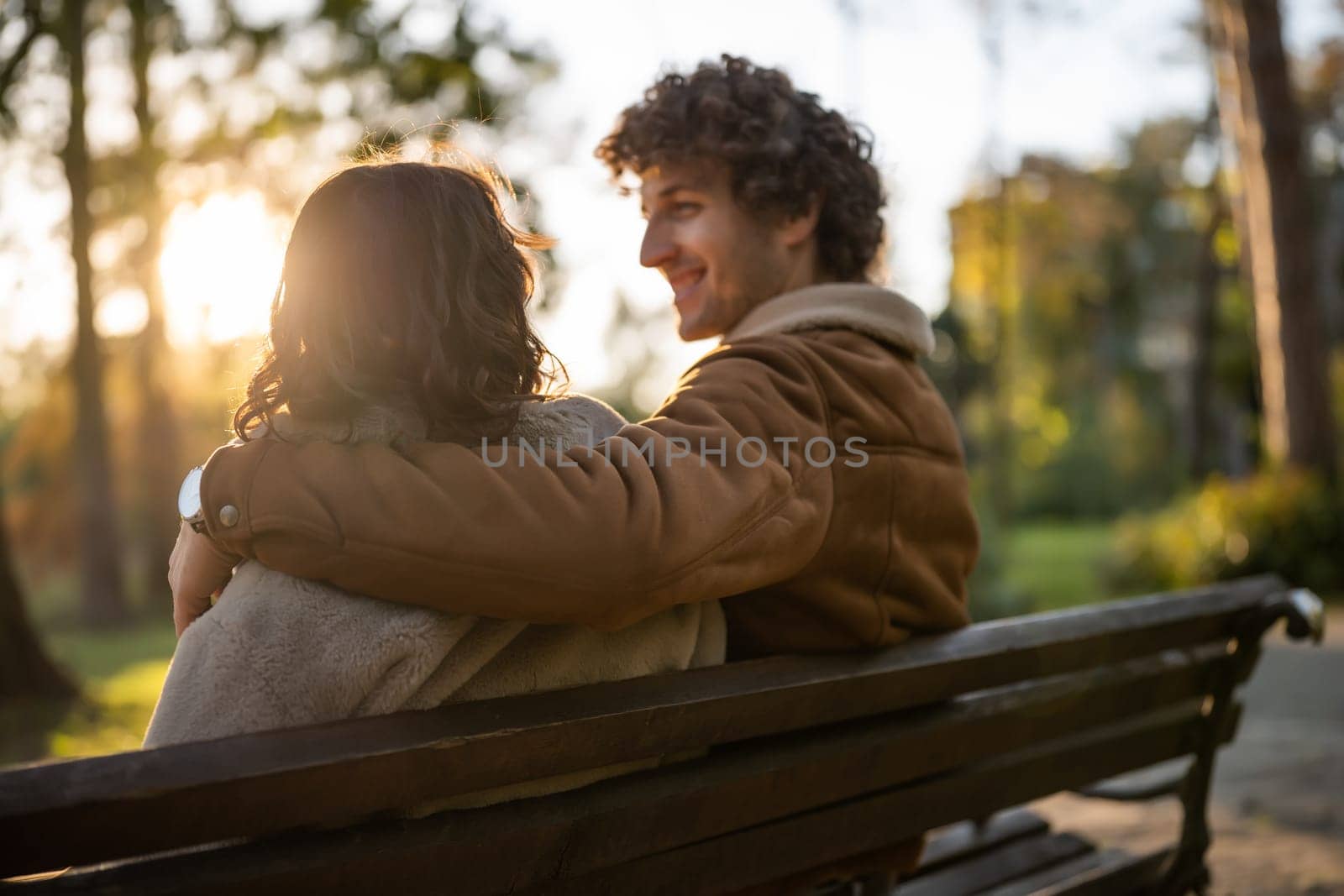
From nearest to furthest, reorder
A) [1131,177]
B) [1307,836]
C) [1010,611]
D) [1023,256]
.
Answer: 1. [1307,836]
2. [1010,611]
3. [1023,256]
4. [1131,177]

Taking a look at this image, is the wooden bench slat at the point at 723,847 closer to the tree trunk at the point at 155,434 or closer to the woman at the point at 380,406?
the woman at the point at 380,406

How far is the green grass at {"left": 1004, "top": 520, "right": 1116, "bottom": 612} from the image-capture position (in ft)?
60.7

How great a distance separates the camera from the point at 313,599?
66.3 inches

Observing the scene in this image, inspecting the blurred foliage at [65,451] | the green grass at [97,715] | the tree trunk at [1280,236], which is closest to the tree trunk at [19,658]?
the green grass at [97,715]

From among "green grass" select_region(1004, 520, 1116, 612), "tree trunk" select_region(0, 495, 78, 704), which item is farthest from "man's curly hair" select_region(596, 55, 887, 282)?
"green grass" select_region(1004, 520, 1116, 612)

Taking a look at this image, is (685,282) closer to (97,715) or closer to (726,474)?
(726,474)

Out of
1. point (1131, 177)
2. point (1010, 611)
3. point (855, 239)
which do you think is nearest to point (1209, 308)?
point (1131, 177)

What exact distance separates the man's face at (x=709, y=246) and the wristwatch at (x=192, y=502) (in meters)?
1.22

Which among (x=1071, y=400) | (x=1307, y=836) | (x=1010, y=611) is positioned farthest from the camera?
(x=1071, y=400)

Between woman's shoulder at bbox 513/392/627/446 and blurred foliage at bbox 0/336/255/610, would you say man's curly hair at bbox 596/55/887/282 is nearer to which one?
woman's shoulder at bbox 513/392/627/446

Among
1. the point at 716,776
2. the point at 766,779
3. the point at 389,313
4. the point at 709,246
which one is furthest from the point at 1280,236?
the point at 389,313

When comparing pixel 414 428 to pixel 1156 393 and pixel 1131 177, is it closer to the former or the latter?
pixel 1131 177

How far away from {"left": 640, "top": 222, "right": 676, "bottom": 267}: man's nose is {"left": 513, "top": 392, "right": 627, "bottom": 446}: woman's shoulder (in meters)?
0.73

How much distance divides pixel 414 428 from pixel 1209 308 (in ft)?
104
